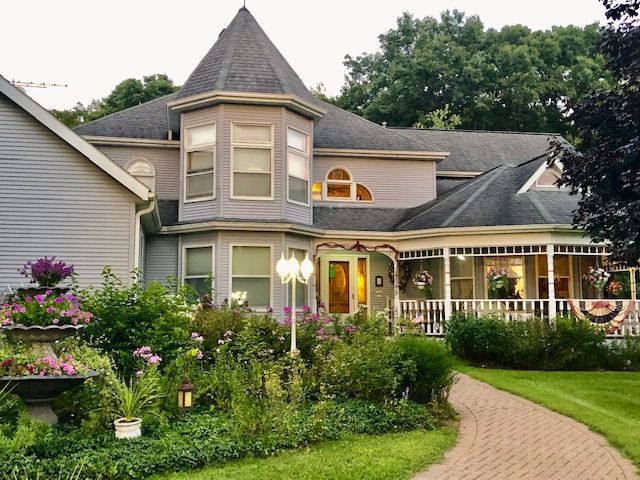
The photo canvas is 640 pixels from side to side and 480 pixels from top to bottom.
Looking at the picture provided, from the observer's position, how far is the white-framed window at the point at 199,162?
1562 cm

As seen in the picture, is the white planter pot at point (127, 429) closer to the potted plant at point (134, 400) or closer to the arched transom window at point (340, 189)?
the potted plant at point (134, 400)

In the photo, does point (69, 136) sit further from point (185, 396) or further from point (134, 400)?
point (134, 400)

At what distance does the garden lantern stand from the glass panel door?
1083 cm

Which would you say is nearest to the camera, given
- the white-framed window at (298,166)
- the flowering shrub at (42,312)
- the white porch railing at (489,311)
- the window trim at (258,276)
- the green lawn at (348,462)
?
the green lawn at (348,462)

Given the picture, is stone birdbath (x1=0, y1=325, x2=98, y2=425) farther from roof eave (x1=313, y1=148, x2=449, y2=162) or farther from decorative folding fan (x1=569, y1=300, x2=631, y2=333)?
roof eave (x1=313, y1=148, x2=449, y2=162)

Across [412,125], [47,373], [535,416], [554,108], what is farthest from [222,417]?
[554,108]

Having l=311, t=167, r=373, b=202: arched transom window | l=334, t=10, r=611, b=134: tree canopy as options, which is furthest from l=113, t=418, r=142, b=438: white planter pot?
l=334, t=10, r=611, b=134: tree canopy

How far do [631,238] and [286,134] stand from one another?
928 centimetres

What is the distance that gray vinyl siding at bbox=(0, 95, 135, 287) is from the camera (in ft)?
40.3

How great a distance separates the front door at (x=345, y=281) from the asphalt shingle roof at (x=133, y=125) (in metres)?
6.12

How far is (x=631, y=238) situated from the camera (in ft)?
27.8

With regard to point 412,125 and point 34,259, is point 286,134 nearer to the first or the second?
point 34,259

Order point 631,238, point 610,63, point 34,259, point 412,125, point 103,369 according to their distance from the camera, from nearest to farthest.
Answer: point 103,369
point 631,238
point 610,63
point 34,259
point 412,125

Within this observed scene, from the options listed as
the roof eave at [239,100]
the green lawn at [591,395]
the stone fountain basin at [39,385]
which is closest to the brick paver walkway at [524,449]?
the green lawn at [591,395]
